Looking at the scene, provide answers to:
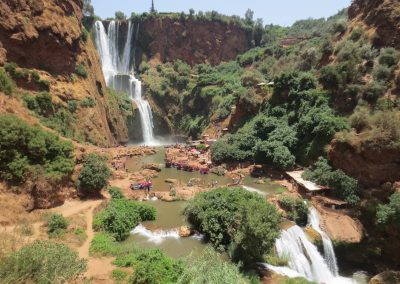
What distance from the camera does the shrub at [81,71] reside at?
46525mm

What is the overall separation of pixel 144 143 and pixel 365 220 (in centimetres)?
4384

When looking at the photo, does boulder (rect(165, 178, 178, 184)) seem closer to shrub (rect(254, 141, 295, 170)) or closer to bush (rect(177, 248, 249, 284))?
shrub (rect(254, 141, 295, 170))

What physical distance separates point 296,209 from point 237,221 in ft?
24.8

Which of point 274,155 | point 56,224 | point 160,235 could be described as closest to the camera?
point 56,224

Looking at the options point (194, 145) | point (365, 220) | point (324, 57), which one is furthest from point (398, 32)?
point (194, 145)

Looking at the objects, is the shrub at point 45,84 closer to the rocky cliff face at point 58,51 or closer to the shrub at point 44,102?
the rocky cliff face at point 58,51

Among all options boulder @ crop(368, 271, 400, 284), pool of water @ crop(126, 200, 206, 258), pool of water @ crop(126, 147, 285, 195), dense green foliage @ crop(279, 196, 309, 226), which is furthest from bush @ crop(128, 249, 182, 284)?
pool of water @ crop(126, 147, 285, 195)

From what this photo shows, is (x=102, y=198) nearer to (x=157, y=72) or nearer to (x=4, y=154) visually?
(x=4, y=154)

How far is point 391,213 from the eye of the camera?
78.3 feet

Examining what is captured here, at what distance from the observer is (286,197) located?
1113 inches

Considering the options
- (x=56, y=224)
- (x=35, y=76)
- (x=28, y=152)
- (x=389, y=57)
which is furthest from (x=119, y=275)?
(x=389, y=57)

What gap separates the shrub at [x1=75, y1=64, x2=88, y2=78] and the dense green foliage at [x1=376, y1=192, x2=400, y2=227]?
38221 mm

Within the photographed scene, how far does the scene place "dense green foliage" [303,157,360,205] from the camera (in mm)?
29156

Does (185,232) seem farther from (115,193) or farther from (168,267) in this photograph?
(115,193)
